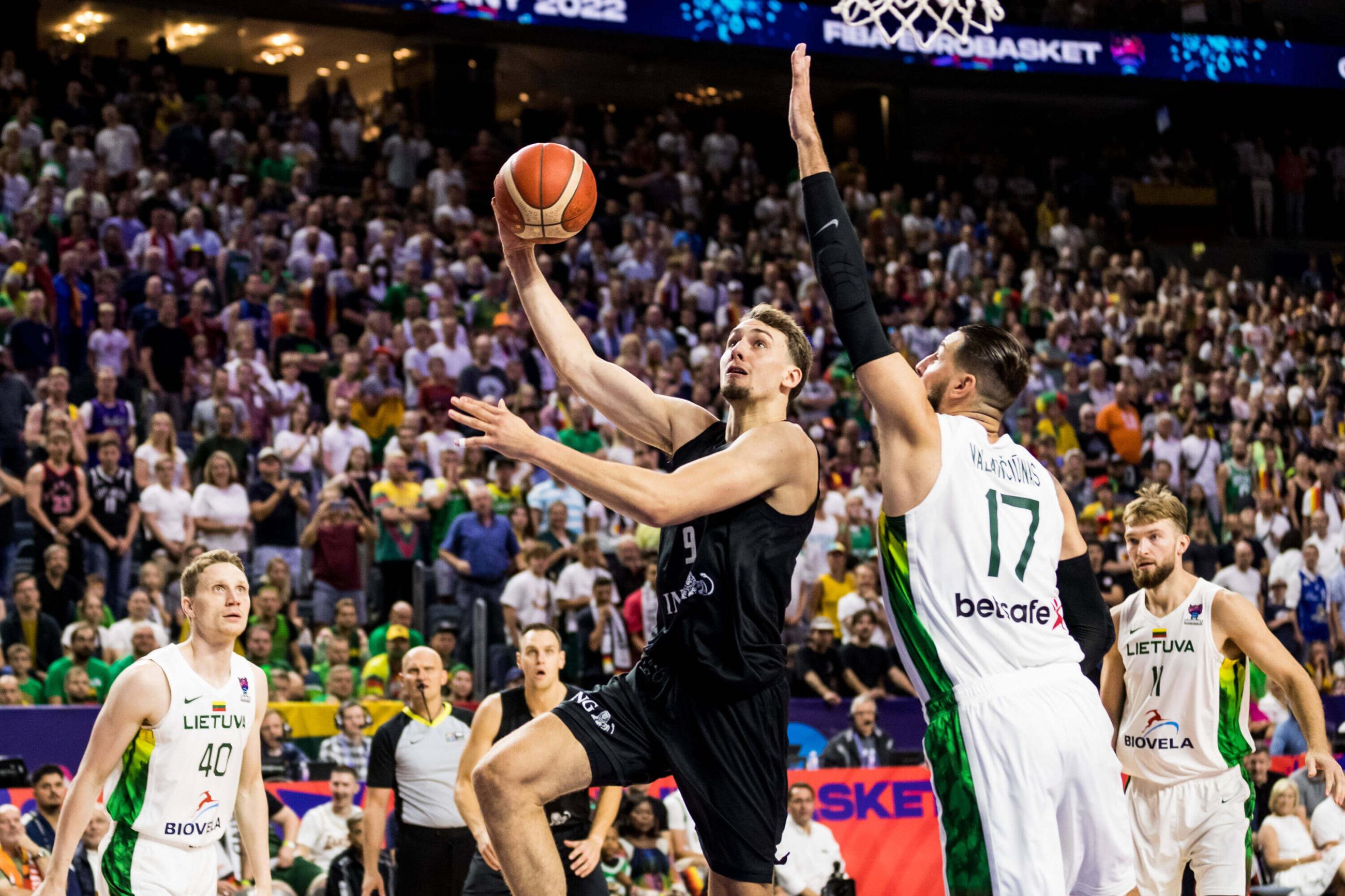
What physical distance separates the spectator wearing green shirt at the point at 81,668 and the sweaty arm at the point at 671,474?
777 centimetres

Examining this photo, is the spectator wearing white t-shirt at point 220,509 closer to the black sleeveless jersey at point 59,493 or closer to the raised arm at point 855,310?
the black sleeveless jersey at point 59,493

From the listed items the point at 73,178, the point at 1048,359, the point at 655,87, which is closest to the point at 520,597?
the point at 73,178

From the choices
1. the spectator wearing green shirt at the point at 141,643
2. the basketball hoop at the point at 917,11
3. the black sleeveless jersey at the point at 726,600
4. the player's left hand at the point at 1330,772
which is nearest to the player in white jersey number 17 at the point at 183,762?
the black sleeveless jersey at the point at 726,600

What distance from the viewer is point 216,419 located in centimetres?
1405

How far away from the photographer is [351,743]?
37.8 ft

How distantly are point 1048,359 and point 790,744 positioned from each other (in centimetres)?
967

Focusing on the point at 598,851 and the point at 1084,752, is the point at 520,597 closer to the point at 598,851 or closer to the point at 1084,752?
the point at 598,851

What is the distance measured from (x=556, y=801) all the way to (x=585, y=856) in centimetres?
88

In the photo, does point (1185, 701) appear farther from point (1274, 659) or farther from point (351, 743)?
point (351, 743)

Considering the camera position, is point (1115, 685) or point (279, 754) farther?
point (279, 754)

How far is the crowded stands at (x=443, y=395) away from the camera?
12.7 meters

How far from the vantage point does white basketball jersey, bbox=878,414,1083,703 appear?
472cm

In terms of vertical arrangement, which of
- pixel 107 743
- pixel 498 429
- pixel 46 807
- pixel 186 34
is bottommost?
pixel 46 807

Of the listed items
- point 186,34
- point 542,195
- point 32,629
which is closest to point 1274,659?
point 542,195
